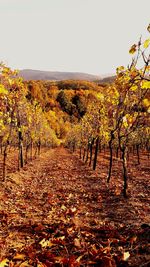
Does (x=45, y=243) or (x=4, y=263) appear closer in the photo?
(x=4, y=263)

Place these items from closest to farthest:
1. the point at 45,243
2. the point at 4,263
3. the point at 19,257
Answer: the point at 4,263, the point at 19,257, the point at 45,243

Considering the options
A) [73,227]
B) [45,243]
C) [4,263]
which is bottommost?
[73,227]

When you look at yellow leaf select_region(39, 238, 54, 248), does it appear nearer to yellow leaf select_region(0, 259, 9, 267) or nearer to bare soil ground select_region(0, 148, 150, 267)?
bare soil ground select_region(0, 148, 150, 267)

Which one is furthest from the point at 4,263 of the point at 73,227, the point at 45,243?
the point at 73,227

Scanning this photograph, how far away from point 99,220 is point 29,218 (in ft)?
10.5

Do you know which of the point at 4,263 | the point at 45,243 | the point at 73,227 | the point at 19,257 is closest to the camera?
the point at 4,263

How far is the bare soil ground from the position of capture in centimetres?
802

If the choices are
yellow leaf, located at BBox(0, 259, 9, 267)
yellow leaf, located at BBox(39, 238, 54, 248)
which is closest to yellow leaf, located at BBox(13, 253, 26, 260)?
yellow leaf, located at BBox(0, 259, 9, 267)

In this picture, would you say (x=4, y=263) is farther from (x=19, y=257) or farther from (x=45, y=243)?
(x=45, y=243)

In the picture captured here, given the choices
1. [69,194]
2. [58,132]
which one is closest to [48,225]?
[69,194]

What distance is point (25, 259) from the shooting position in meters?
8.13

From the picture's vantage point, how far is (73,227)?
10.6 m

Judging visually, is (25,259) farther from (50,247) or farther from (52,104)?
(52,104)

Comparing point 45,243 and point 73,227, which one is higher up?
point 45,243
